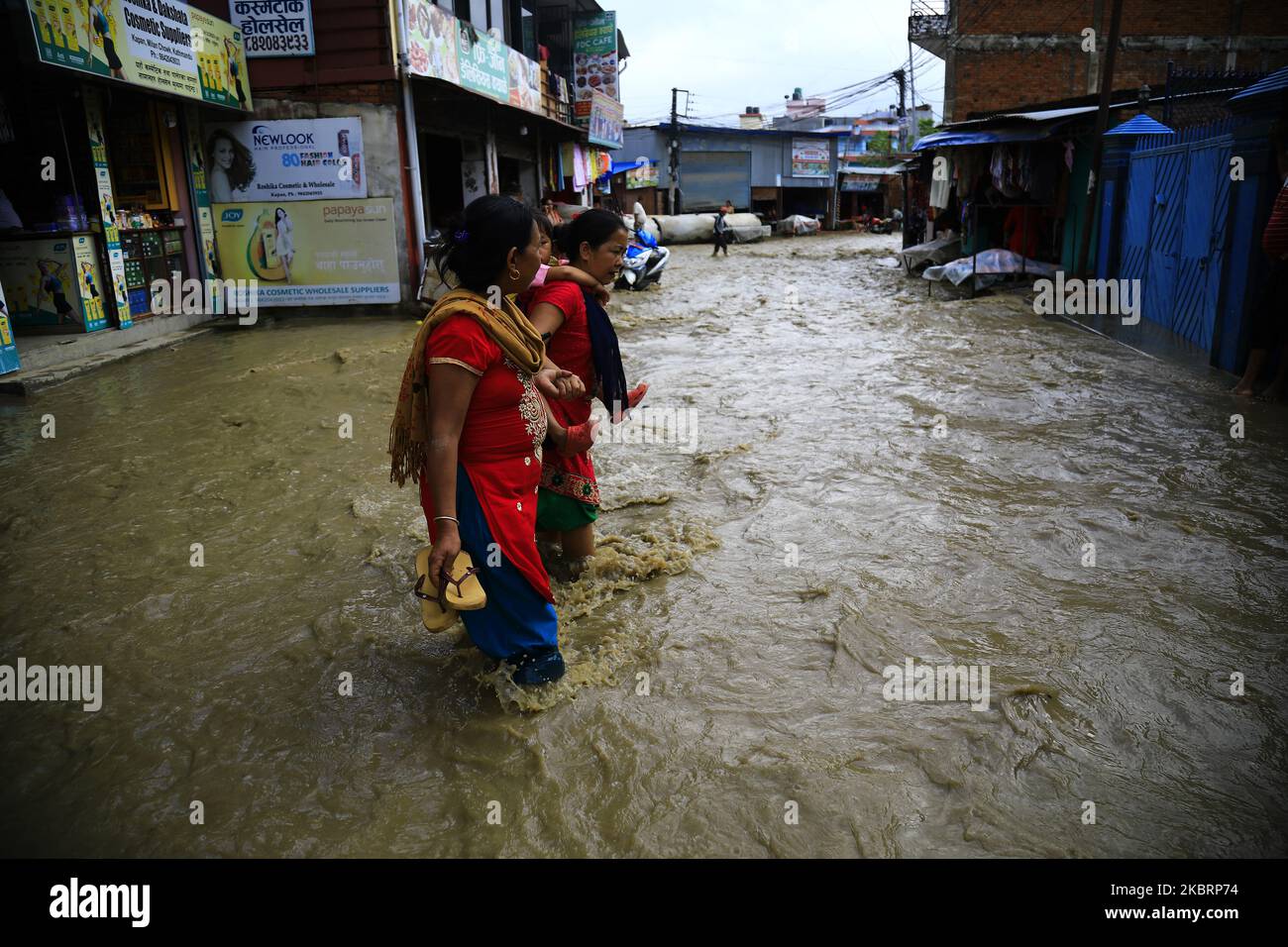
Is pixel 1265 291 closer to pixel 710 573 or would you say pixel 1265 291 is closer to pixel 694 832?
pixel 710 573

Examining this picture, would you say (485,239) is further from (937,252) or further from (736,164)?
(736,164)

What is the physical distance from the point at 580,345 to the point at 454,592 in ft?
4.37

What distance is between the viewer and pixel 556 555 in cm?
Result: 413

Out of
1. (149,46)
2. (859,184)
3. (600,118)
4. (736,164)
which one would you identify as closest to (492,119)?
(600,118)

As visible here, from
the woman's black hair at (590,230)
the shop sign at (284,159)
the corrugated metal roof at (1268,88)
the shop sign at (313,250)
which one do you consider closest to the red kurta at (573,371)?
the woman's black hair at (590,230)

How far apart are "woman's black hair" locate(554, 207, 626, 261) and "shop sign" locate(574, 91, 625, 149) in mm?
19032

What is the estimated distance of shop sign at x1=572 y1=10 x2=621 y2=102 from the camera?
2073 cm

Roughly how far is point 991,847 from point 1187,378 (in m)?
6.75

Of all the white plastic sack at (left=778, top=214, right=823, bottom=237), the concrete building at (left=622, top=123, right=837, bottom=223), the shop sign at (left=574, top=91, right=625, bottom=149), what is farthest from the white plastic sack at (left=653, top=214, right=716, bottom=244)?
the shop sign at (left=574, top=91, right=625, bottom=149)

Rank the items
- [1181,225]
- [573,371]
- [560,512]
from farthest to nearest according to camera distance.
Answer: [1181,225], [560,512], [573,371]

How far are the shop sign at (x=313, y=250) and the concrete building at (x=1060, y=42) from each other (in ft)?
64.4

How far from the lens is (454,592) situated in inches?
97.5

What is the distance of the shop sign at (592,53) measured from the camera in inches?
816
